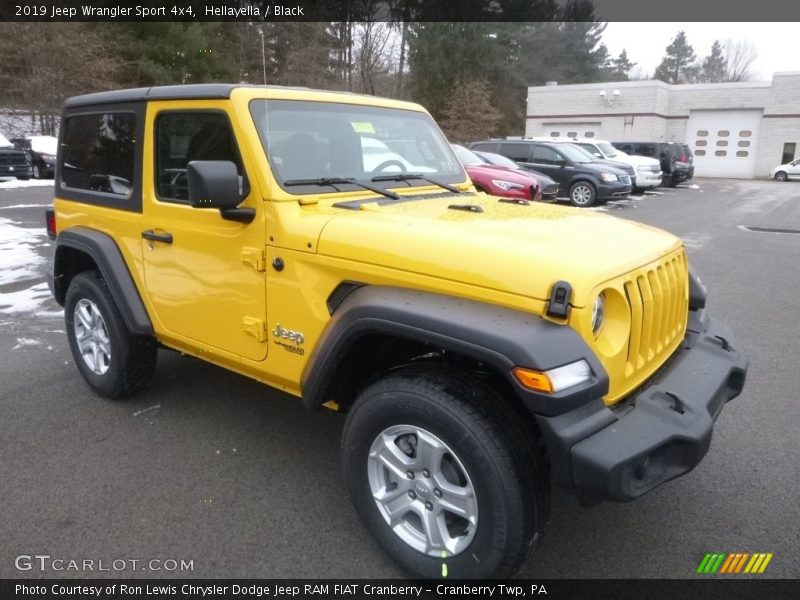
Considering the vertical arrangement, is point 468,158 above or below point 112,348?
above

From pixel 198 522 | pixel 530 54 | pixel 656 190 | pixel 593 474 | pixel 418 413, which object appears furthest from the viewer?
pixel 530 54

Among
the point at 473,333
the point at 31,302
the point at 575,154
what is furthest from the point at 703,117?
the point at 473,333

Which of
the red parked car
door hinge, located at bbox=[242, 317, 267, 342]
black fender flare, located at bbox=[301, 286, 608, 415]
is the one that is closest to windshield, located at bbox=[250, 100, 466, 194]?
door hinge, located at bbox=[242, 317, 267, 342]

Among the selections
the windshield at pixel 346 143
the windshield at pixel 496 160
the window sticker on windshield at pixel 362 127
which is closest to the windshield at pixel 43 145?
the windshield at pixel 496 160

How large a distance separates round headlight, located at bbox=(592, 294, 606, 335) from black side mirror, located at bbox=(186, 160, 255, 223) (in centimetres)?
163

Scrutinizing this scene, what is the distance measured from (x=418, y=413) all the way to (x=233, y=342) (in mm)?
1269

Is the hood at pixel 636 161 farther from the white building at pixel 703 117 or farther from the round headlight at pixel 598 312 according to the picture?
the round headlight at pixel 598 312

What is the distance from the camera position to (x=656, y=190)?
2303 centimetres

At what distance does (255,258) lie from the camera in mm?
2889

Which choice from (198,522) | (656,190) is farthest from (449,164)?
(656,190)

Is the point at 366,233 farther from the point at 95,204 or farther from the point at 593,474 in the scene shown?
the point at 95,204

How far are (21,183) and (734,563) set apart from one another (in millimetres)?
21509

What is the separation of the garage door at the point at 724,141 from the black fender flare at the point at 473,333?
3674cm
